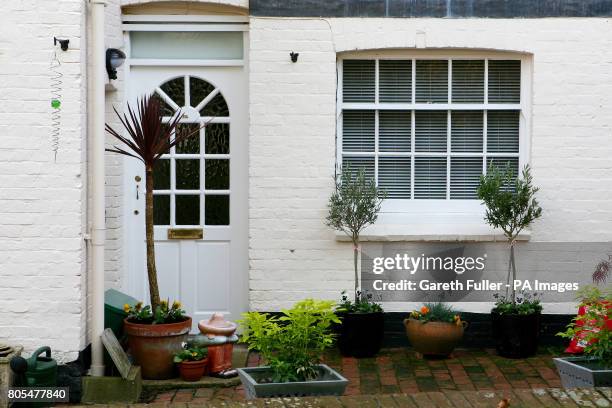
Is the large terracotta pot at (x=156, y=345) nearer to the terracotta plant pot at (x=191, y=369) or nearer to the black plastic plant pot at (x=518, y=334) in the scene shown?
the terracotta plant pot at (x=191, y=369)

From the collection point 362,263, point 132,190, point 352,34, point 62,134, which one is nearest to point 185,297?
point 132,190

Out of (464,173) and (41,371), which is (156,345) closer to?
(41,371)

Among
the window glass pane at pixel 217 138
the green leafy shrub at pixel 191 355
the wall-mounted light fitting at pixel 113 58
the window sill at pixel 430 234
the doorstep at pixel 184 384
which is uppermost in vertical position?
the wall-mounted light fitting at pixel 113 58

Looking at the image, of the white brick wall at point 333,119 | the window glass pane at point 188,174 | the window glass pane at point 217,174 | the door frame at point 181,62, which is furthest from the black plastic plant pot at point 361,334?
the window glass pane at point 188,174

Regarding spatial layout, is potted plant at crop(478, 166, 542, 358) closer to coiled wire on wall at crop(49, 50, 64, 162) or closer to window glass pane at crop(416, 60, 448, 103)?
window glass pane at crop(416, 60, 448, 103)

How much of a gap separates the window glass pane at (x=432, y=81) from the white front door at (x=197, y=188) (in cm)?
162

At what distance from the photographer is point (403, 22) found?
838 centimetres

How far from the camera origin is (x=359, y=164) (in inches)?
339

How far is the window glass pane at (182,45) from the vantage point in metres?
8.62

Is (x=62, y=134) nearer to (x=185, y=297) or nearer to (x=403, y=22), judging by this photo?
(x=185, y=297)

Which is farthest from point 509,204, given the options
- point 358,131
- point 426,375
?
point 426,375

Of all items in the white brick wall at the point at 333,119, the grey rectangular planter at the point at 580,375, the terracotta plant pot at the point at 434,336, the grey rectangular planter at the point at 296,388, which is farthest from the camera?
the white brick wall at the point at 333,119

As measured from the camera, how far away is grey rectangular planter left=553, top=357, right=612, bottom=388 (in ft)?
17.3

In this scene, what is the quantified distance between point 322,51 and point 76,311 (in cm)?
→ 321
